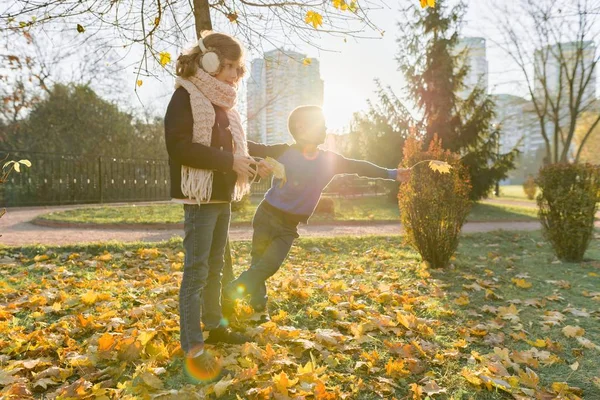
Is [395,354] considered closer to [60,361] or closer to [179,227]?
[60,361]

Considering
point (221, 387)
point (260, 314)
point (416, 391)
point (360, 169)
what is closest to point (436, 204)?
point (360, 169)

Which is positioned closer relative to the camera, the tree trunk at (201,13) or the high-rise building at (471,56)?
the tree trunk at (201,13)

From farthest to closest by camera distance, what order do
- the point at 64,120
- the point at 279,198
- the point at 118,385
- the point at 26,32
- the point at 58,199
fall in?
the point at 64,120 → the point at 58,199 → the point at 26,32 → the point at 279,198 → the point at 118,385

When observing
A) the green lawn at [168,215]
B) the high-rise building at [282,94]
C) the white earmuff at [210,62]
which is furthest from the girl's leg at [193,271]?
the green lawn at [168,215]

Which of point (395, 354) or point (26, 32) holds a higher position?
point (26, 32)

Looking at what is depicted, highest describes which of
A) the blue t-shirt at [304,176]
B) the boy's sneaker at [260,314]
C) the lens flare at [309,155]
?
the lens flare at [309,155]

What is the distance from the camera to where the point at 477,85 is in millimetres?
17906

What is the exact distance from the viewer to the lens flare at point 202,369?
7.23ft

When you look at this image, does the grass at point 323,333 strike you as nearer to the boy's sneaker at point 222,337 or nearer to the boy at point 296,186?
the boy's sneaker at point 222,337

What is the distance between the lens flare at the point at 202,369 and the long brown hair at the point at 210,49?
1.55 metres

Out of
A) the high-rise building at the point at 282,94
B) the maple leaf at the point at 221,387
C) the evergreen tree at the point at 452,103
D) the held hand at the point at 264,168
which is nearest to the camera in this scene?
the maple leaf at the point at 221,387

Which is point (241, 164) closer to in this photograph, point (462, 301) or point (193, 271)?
point (193, 271)

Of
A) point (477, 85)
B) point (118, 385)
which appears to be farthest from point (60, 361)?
point (477, 85)

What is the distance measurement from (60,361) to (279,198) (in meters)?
1.76
